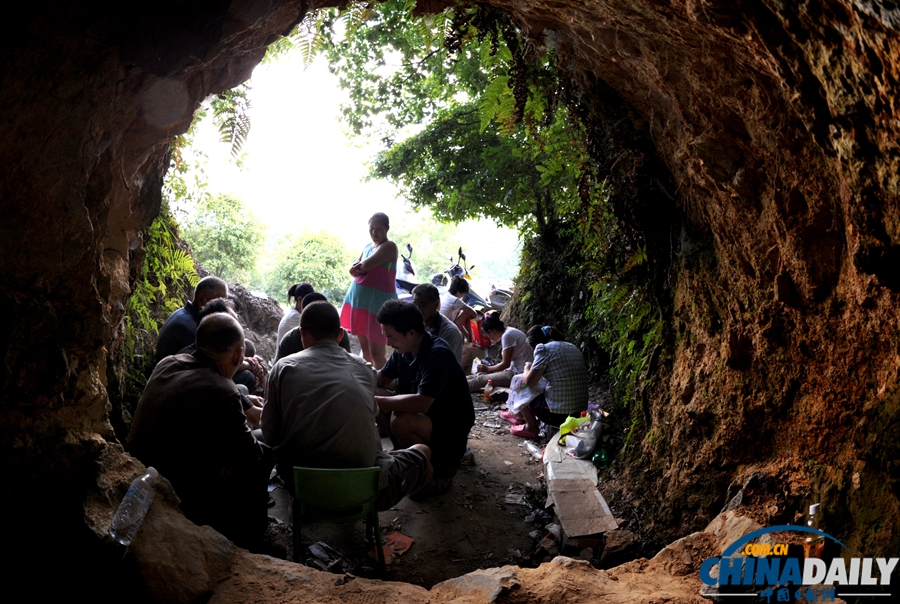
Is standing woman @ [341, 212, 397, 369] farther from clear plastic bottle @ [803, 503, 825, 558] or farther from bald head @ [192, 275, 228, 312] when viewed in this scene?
clear plastic bottle @ [803, 503, 825, 558]

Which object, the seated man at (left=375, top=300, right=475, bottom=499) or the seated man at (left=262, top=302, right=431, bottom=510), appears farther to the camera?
the seated man at (left=375, top=300, right=475, bottom=499)

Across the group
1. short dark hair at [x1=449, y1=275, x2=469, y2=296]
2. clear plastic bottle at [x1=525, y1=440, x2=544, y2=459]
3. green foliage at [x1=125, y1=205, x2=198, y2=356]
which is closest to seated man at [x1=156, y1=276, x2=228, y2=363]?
green foliage at [x1=125, y1=205, x2=198, y2=356]

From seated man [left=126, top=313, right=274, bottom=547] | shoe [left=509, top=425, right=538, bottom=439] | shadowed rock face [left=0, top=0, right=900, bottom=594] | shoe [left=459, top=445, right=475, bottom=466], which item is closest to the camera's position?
shadowed rock face [left=0, top=0, right=900, bottom=594]

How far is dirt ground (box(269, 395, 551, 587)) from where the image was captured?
396 centimetres

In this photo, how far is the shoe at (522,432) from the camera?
270 inches

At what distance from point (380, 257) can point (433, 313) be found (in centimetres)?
100

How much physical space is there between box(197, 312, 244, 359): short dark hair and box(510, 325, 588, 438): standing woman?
378cm

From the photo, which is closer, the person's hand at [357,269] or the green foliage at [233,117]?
the green foliage at [233,117]

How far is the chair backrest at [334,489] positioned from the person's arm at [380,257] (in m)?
3.38

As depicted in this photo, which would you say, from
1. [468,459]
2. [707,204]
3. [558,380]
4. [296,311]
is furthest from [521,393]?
[707,204]

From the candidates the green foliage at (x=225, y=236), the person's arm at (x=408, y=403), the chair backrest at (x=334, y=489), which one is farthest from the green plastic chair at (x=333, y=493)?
the green foliage at (x=225, y=236)

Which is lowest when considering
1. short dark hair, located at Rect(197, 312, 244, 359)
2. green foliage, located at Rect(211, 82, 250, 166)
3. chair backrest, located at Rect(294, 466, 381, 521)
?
chair backrest, located at Rect(294, 466, 381, 521)

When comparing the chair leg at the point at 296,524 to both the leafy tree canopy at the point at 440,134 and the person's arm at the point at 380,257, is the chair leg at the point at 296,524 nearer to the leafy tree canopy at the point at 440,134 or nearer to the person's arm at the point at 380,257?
the person's arm at the point at 380,257

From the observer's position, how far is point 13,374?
2.46 meters
